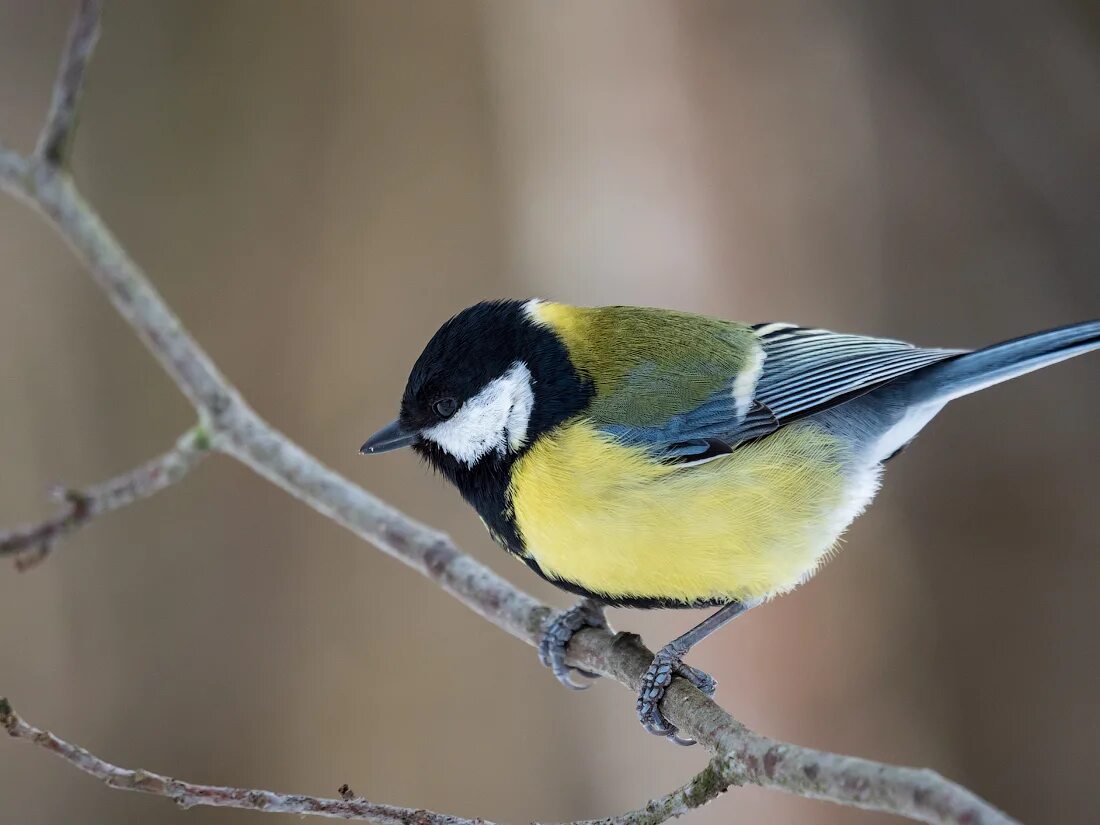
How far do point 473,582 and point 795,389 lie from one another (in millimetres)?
636

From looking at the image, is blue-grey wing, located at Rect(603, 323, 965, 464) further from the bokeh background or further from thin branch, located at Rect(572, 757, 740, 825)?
the bokeh background

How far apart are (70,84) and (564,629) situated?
1109mm

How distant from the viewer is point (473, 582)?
167 cm

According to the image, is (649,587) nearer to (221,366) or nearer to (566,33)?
(221,366)

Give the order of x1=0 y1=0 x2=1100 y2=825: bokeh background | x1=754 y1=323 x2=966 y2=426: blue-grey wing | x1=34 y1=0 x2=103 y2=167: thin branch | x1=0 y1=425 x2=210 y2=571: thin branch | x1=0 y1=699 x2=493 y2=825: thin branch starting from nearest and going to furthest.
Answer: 1. x1=0 y1=699 x2=493 y2=825: thin branch
2. x1=0 y1=425 x2=210 y2=571: thin branch
3. x1=34 y1=0 x2=103 y2=167: thin branch
4. x1=754 y1=323 x2=966 y2=426: blue-grey wing
5. x1=0 y1=0 x2=1100 y2=825: bokeh background

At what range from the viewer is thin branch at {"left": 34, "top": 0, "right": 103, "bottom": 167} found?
1.36 m

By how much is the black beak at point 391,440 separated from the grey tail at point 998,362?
2.83ft

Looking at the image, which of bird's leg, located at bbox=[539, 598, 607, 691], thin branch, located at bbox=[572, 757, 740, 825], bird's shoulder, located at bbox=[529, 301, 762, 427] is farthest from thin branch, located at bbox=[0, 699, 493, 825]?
bird's shoulder, located at bbox=[529, 301, 762, 427]

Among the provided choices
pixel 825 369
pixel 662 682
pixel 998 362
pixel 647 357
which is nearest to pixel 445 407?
pixel 647 357

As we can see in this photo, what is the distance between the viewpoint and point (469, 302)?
2.97 metres

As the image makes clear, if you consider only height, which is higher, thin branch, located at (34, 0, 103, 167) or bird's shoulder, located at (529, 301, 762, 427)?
thin branch, located at (34, 0, 103, 167)

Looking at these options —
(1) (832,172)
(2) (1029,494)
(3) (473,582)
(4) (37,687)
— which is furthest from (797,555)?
(4) (37,687)

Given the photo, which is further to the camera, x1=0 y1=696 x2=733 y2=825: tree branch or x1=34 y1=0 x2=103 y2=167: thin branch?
x1=34 y1=0 x2=103 y2=167: thin branch

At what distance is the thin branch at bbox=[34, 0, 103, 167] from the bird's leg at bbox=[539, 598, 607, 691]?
108cm
